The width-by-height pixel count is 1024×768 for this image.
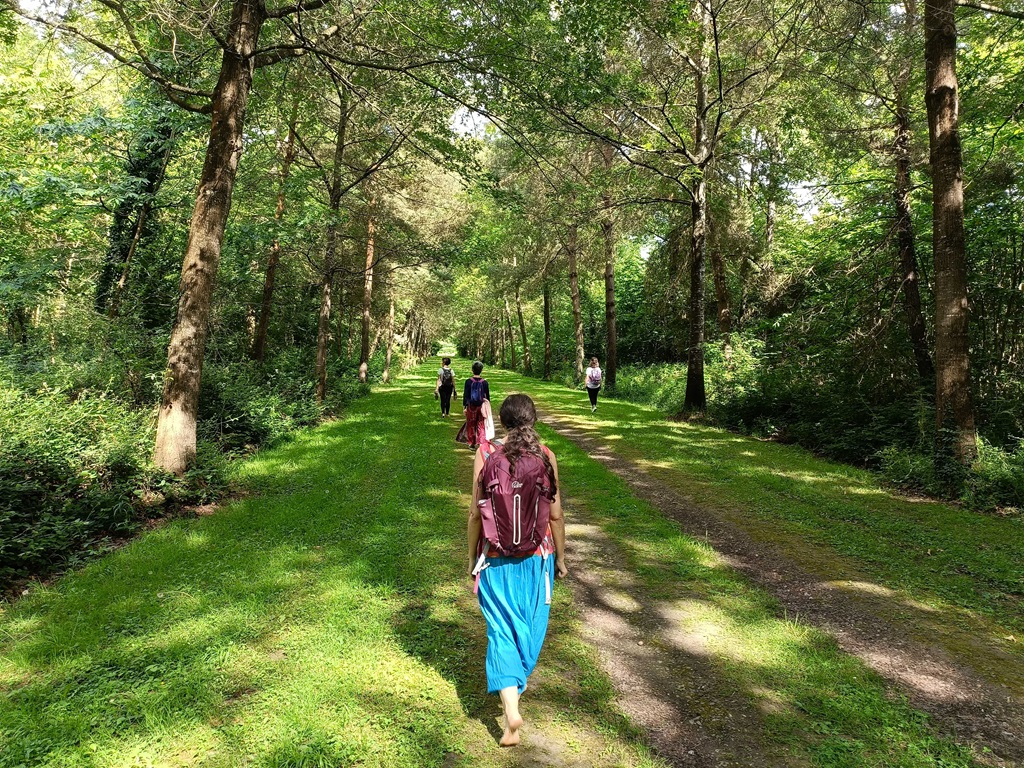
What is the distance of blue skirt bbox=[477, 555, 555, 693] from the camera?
285 cm

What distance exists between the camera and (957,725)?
114 inches

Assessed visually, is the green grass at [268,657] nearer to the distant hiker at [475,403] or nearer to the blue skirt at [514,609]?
the blue skirt at [514,609]

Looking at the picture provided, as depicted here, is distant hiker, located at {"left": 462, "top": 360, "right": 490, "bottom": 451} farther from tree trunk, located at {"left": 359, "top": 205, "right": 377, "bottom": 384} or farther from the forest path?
tree trunk, located at {"left": 359, "top": 205, "right": 377, "bottom": 384}

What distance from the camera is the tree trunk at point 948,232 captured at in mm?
7562

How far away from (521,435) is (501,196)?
24.8ft

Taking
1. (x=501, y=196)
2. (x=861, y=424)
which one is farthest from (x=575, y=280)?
(x=861, y=424)

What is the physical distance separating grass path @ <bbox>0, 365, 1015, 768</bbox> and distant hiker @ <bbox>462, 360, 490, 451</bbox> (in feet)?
11.9

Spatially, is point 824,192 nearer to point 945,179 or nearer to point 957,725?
point 945,179

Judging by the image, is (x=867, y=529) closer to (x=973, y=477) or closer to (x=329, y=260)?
(x=973, y=477)

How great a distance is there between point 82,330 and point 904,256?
53.7 ft

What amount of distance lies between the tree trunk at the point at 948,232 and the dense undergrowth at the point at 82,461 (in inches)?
433

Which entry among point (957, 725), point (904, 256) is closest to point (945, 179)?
point (904, 256)

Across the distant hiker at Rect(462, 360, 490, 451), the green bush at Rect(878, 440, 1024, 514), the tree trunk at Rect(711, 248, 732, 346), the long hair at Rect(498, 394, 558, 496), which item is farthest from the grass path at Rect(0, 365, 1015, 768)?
the tree trunk at Rect(711, 248, 732, 346)

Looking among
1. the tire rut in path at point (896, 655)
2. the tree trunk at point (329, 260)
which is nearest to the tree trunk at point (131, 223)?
the tree trunk at point (329, 260)
